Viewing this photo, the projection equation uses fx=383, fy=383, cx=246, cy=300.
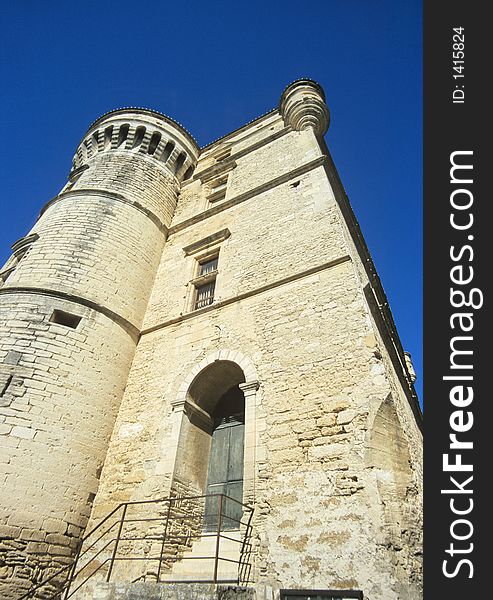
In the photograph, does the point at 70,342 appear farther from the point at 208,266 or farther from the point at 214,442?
the point at 208,266

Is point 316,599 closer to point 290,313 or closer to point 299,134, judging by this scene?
point 290,313

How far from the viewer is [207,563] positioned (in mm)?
5215

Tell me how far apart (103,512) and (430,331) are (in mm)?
5683

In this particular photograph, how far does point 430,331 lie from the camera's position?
3844mm

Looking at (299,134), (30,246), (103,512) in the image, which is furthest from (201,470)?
(299,134)

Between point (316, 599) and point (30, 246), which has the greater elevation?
point (30, 246)

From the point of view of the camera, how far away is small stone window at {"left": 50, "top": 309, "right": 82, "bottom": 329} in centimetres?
759

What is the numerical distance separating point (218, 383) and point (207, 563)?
9.40 ft

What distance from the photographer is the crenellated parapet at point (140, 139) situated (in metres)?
12.8

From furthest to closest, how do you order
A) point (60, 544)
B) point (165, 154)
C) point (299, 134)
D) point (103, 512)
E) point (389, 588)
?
1. point (165, 154)
2. point (299, 134)
3. point (103, 512)
4. point (60, 544)
5. point (389, 588)

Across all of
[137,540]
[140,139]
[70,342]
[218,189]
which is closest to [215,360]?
[70,342]

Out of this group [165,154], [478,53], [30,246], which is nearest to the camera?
[478,53]

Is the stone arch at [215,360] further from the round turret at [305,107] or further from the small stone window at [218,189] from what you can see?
the round turret at [305,107]

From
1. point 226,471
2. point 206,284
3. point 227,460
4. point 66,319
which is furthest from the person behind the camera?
point 206,284
